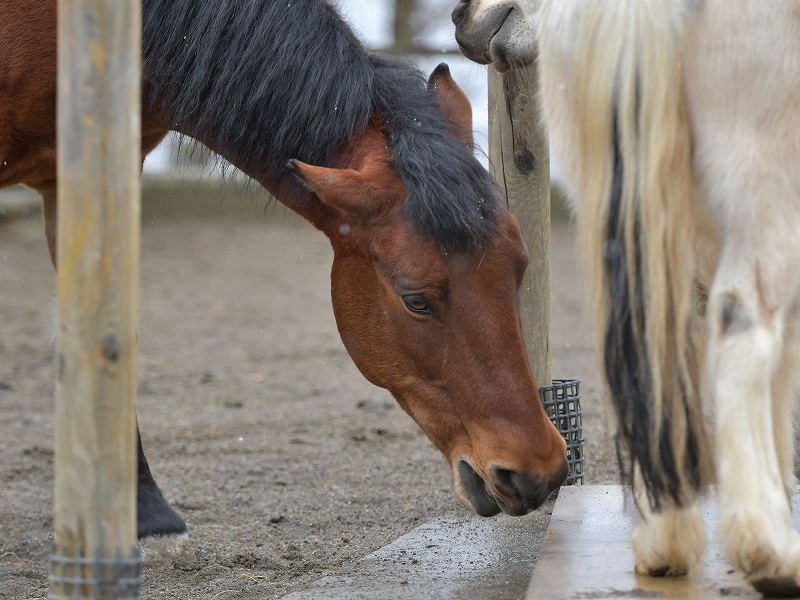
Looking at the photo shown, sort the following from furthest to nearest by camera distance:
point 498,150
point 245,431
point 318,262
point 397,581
Result: point 318,262
point 245,431
point 498,150
point 397,581

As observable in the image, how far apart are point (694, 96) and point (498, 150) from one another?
5.54 ft

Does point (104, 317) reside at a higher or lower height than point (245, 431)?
higher

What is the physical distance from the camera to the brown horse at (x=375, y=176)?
96.8 inches

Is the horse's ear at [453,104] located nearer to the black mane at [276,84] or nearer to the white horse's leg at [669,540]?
the black mane at [276,84]

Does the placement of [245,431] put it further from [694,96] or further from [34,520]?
[694,96]

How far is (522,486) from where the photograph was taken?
237cm

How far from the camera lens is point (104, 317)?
1.54 m

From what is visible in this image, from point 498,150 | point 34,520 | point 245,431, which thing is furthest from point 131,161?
point 245,431

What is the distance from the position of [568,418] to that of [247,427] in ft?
7.76

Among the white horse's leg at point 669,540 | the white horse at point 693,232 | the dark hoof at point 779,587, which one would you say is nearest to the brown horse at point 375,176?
the white horse's leg at point 669,540

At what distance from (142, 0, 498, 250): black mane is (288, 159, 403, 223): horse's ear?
0.10 meters

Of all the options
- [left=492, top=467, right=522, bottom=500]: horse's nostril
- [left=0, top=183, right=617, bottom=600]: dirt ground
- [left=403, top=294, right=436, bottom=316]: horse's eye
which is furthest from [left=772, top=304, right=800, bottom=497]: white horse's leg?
[left=403, top=294, right=436, bottom=316]: horse's eye

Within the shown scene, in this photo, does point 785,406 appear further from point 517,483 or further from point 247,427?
point 247,427

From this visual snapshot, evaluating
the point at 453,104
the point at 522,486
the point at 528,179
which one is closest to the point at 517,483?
the point at 522,486
